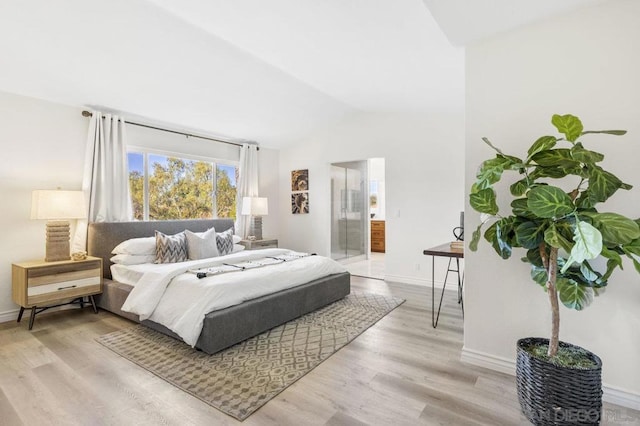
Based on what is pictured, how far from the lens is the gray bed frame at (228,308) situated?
262cm

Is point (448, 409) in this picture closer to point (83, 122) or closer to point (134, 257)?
point (134, 257)

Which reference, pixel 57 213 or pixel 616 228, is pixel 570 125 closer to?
pixel 616 228

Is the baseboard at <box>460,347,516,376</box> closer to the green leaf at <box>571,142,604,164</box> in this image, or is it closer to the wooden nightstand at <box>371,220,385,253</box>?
the green leaf at <box>571,142,604,164</box>

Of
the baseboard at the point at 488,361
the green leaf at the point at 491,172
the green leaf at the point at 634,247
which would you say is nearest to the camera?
the green leaf at the point at 634,247

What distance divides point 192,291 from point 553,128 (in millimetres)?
3051

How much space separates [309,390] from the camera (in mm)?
2123

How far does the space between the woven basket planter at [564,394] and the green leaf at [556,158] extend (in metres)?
1.04

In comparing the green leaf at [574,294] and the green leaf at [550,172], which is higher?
the green leaf at [550,172]

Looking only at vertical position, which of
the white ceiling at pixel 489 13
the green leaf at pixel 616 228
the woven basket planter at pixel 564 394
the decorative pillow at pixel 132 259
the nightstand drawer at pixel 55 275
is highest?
the white ceiling at pixel 489 13

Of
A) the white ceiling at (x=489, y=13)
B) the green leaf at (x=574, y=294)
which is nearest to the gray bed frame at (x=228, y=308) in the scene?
the green leaf at (x=574, y=294)

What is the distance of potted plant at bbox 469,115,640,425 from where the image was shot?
4.90 feet

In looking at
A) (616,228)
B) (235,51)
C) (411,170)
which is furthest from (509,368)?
(235,51)

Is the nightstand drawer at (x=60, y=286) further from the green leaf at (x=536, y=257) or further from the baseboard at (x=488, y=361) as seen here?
the green leaf at (x=536, y=257)

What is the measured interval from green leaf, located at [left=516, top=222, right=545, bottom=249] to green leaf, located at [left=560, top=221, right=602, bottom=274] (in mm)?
267
